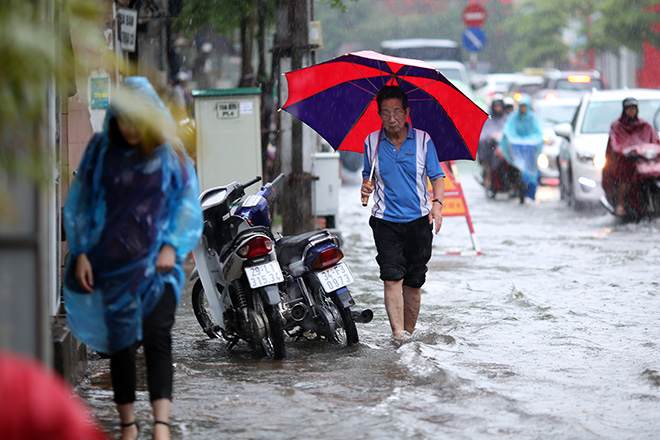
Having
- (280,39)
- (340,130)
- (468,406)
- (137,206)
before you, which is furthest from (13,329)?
(280,39)

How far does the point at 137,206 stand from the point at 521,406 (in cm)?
224

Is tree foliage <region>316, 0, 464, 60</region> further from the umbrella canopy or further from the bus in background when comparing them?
the umbrella canopy

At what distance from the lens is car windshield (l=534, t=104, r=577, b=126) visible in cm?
2356

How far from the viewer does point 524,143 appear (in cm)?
1952

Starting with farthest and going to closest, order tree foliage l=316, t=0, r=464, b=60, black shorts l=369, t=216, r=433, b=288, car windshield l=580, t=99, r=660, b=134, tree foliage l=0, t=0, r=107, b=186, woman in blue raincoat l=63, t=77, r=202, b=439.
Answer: tree foliage l=316, t=0, r=464, b=60 < car windshield l=580, t=99, r=660, b=134 < black shorts l=369, t=216, r=433, b=288 < woman in blue raincoat l=63, t=77, r=202, b=439 < tree foliage l=0, t=0, r=107, b=186

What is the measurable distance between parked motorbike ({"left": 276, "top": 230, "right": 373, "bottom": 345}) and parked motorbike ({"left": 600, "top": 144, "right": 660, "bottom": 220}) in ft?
29.2

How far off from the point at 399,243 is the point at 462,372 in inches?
45.7

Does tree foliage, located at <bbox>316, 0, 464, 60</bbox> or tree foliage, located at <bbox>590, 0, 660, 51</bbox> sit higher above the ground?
tree foliage, located at <bbox>316, 0, 464, 60</bbox>

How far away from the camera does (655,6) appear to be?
34062 mm

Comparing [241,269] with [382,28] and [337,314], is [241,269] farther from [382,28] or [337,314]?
[382,28]

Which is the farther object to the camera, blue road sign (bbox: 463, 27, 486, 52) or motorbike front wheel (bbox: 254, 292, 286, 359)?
blue road sign (bbox: 463, 27, 486, 52)

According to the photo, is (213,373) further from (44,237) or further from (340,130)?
(44,237)

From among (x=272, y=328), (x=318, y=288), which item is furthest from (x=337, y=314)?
(x=272, y=328)

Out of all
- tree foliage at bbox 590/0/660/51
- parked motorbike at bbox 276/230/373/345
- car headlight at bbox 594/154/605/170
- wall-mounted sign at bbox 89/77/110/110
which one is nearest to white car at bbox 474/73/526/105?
tree foliage at bbox 590/0/660/51
